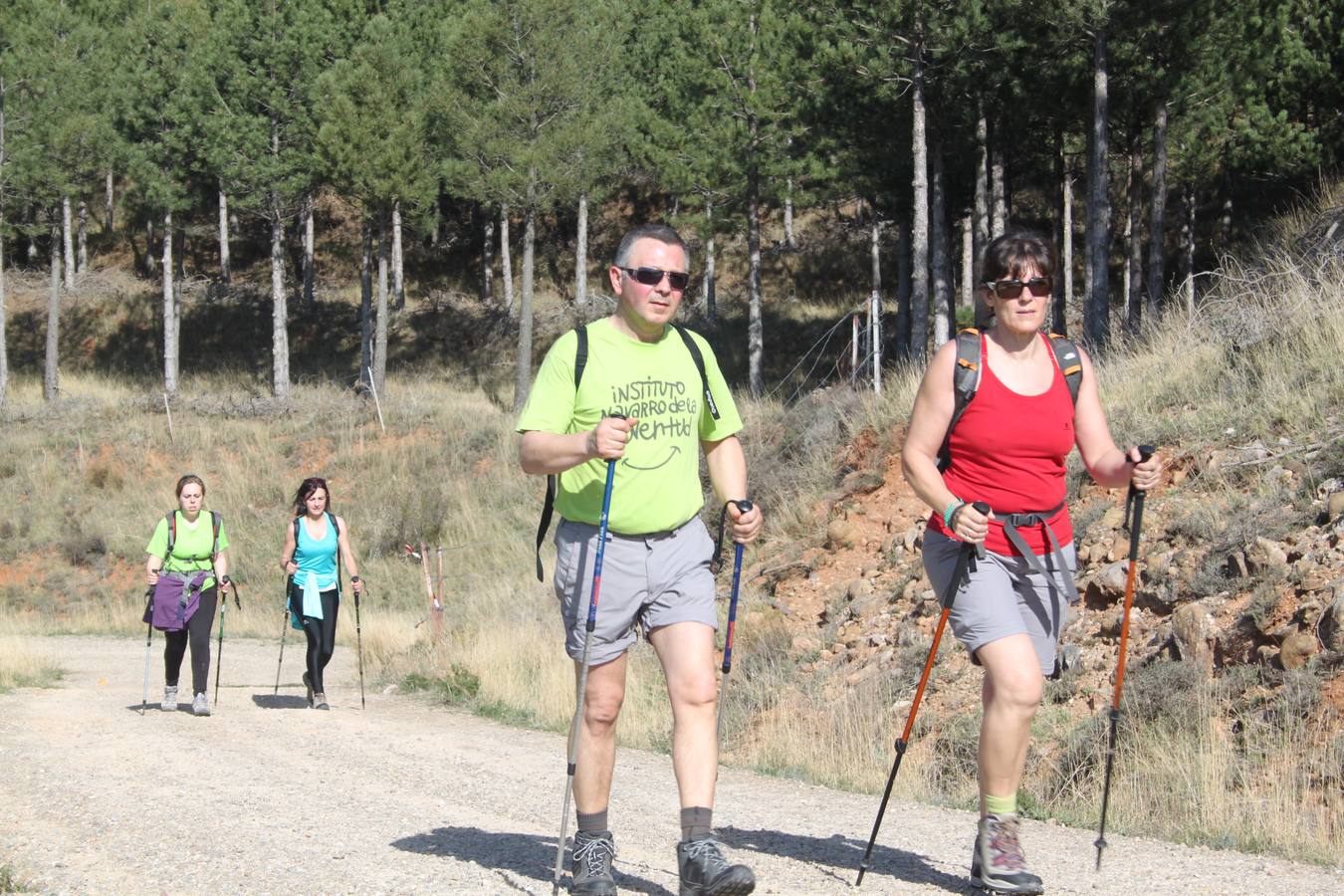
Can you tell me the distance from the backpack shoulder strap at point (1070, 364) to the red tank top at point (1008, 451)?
13 cm

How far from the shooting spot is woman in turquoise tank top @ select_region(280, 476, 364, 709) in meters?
11.3

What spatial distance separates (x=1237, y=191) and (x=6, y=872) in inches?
1627

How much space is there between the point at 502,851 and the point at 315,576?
630cm

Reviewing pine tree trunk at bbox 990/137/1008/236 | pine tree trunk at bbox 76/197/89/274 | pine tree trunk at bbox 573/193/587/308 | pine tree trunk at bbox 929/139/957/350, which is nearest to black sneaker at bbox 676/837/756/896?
pine tree trunk at bbox 929/139/957/350

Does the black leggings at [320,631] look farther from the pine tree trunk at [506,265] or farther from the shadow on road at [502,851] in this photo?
the pine tree trunk at [506,265]

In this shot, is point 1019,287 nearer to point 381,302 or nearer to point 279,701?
point 279,701

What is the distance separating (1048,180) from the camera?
38781 mm

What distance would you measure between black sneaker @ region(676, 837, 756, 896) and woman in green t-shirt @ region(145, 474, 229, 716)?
25.1 feet

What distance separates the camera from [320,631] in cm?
1134

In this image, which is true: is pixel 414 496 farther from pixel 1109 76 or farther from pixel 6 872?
pixel 6 872

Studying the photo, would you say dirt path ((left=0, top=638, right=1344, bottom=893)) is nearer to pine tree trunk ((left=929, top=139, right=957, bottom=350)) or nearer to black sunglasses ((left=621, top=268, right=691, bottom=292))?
black sunglasses ((left=621, top=268, right=691, bottom=292))

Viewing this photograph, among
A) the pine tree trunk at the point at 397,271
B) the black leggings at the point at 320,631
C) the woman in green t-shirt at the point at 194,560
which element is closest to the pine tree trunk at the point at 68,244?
the pine tree trunk at the point at 397,271

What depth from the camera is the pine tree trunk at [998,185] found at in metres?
27.2

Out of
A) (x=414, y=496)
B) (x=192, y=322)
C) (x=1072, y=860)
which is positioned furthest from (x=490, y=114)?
(x=1072, y=860)
